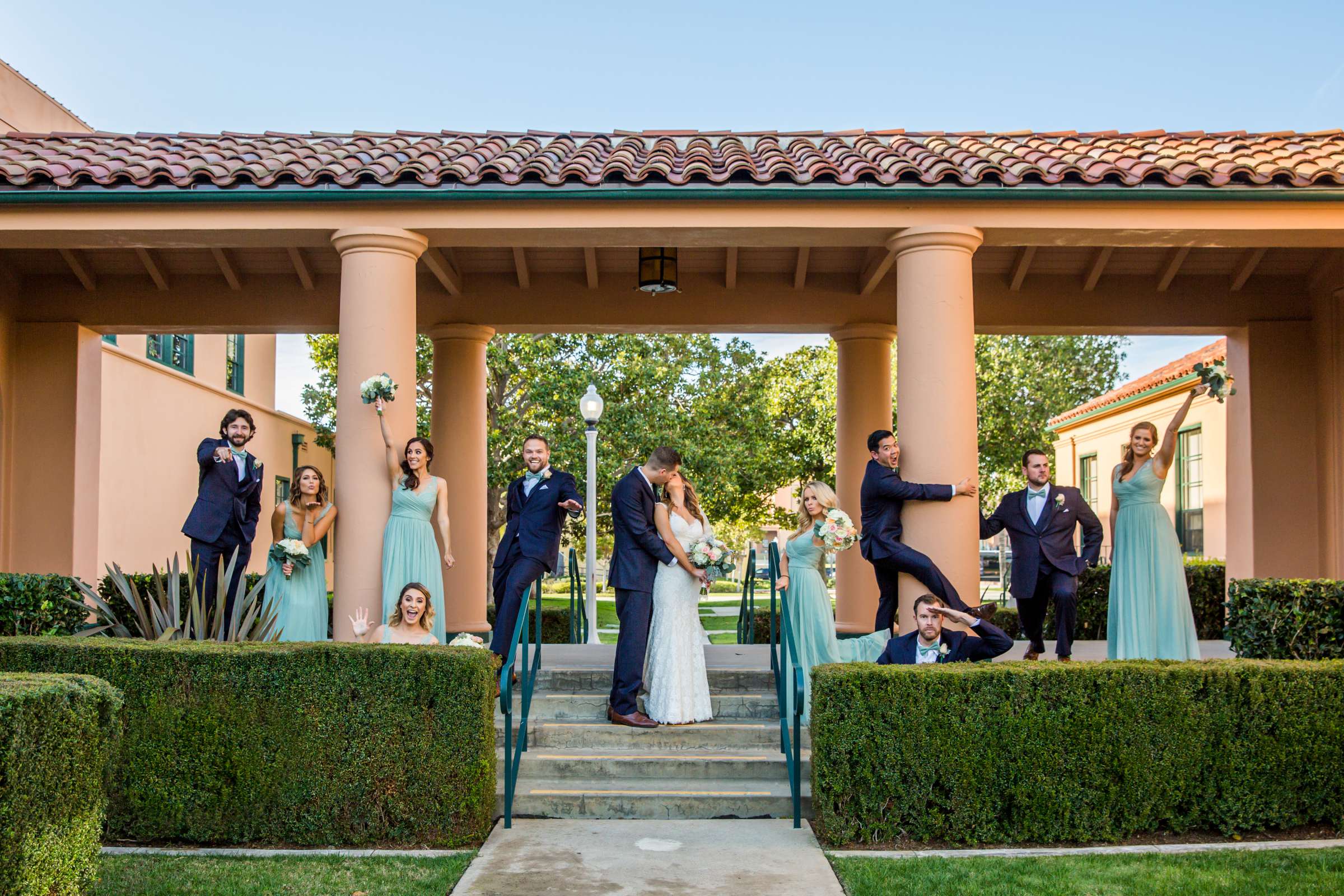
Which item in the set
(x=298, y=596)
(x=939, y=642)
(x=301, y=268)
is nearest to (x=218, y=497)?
(x=298, y=596)

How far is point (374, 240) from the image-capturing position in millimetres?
7648

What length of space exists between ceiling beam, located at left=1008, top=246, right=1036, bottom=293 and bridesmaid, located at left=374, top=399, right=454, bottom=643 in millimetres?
5254

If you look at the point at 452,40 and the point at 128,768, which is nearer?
the point at 128,768

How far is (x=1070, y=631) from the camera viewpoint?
816cm

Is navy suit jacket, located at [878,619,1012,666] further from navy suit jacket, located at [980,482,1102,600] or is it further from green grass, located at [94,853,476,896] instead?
green grass, located at [94,853,476,896]

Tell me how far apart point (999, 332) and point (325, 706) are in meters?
7.41

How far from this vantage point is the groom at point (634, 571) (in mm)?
6992

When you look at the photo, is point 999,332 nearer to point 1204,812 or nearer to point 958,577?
point 958,577

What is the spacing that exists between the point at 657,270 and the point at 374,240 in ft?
7.80

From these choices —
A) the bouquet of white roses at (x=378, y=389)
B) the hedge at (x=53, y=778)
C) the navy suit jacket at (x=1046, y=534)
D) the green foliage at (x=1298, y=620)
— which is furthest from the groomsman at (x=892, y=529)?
the hedge at (x=53, y=778)

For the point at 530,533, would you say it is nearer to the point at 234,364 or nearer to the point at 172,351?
the point at 172,351

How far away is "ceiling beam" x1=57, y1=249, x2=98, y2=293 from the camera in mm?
9844

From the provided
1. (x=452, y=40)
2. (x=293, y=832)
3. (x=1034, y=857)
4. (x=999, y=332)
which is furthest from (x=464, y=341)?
(x=452, y=40)

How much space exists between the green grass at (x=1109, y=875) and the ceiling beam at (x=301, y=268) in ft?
21.9
